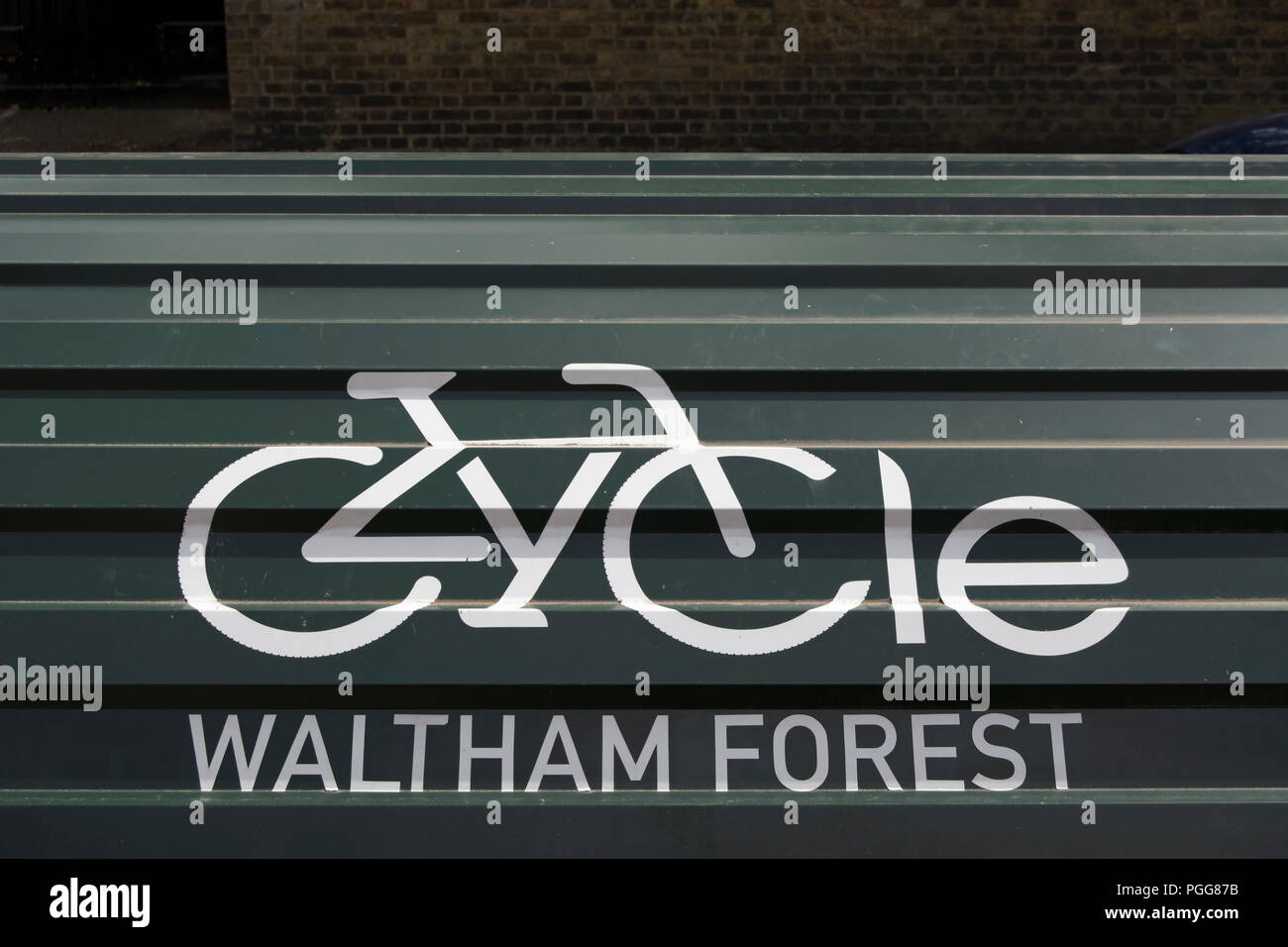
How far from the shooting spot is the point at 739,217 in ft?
8.91

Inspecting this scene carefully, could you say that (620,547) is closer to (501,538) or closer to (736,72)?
(501,538)

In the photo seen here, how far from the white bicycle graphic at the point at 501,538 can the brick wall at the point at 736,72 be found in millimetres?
6238

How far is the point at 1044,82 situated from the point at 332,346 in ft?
23.1

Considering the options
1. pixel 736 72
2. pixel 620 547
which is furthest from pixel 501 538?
pixel 736 72

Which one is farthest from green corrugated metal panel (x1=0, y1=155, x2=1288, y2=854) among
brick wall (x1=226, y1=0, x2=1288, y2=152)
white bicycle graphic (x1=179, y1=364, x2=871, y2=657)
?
brick wall (x1=226, y1=0, x2=1288, y2=152)

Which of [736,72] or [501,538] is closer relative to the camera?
[501,538]

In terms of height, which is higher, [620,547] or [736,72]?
[736,72]

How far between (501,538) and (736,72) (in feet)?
21.3

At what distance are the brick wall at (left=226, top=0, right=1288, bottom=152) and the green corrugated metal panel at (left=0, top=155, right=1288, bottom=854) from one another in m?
6.07

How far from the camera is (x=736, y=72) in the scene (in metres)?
8.02
